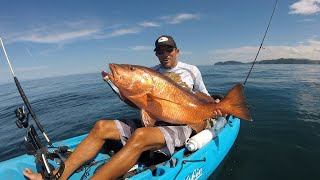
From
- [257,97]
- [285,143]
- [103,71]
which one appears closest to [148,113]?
[103,71]

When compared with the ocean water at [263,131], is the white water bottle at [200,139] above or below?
above

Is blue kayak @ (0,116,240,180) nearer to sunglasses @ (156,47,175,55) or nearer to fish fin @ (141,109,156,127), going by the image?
fish fin @ (141,109,156,127)

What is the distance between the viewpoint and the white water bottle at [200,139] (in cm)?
481

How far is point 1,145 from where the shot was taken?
926 cm

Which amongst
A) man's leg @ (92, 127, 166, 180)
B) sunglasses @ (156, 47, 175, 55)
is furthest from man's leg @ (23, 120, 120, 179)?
sunglasses @ (156, 47, 175, 55)

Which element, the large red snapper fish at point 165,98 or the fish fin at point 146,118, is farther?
the fish fin at point 146,118

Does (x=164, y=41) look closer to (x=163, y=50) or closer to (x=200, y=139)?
(x=163, y=50)

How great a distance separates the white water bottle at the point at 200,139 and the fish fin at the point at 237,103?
1.25 metres

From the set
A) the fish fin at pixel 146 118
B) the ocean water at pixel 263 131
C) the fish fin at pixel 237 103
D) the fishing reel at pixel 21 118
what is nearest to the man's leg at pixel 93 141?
the fish fin at pixel 146 118

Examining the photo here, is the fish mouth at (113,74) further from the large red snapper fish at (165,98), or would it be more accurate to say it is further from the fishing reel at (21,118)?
the fishing reel at (21,118)

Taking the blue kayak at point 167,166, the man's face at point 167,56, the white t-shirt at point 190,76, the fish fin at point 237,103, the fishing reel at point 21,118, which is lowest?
the blue kayak at point 167,166

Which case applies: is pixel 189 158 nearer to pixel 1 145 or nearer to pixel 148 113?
pixel 148 113

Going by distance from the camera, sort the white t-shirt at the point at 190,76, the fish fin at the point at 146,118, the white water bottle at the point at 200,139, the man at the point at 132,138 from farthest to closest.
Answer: the white t-shirt at the point at 190,76 < the white water bottle at the point at 200,139 < the man at the point at 132,138 < the fish fin at the point at 146,118

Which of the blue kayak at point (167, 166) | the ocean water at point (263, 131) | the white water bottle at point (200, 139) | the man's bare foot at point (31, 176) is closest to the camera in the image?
the man's bare foot at point (31, 176)
